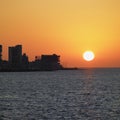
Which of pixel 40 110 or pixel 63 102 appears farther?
pixel 63 102

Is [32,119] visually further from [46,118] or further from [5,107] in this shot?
[5,107]

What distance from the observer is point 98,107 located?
83875mm

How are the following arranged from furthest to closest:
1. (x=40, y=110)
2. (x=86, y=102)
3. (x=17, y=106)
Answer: (x=86, y=102), (x=17, y=106), (x=40, y=110)

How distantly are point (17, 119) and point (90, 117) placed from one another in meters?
10.6

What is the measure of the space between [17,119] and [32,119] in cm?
207

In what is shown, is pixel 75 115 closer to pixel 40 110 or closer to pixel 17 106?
pixel 40 110

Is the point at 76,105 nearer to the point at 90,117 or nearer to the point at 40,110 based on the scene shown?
the point at 40,110

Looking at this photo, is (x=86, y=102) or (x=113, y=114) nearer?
(x=113, y=114)

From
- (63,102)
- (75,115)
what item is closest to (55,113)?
(75,115)

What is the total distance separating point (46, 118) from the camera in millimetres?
70000

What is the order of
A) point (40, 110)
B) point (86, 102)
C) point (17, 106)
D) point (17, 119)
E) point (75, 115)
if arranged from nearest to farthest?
point (17, 119) → point (75, 115) → point (40, 110) → point (17, 106) → point (86, 102)

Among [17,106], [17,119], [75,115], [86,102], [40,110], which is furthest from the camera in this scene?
Answer: [86,102]

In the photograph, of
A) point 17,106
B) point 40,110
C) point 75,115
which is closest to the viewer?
point 75,115

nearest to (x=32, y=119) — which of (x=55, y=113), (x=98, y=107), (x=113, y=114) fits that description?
(x=55, y=113)
